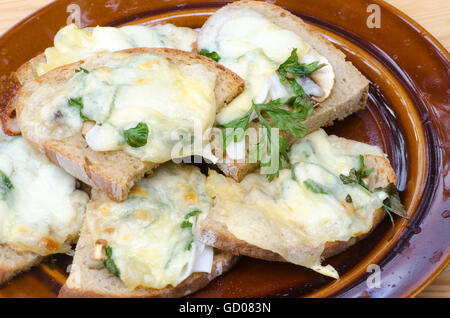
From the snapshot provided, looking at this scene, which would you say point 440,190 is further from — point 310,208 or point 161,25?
point 161,25

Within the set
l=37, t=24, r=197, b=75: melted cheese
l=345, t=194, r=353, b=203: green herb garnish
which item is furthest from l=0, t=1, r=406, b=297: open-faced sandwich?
l=37, t=24, r=197, b=75: melted cheese

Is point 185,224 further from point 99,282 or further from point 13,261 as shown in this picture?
point 13,261

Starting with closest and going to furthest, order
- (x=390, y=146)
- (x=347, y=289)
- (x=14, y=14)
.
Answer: (x=347, y=289) → (x=390, y=146) → (x=14, y=14)

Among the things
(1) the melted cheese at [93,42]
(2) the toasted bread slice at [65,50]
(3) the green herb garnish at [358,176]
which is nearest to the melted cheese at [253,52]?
(2) the toasted bread slice at [65,50]

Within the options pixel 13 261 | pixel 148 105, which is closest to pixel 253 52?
pixel 148 105

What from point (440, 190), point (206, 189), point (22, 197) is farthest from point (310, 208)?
point (22, 197)

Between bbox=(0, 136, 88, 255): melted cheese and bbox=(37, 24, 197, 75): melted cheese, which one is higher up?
bbox=(37, 24, 197, 75): melted cheese

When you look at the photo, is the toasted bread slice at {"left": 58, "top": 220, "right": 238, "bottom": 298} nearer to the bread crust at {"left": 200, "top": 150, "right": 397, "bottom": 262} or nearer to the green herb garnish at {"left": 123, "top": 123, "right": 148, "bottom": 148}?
the bread crust at {"left": 200, "top": 150, "right": 397, "bottom": 262}
